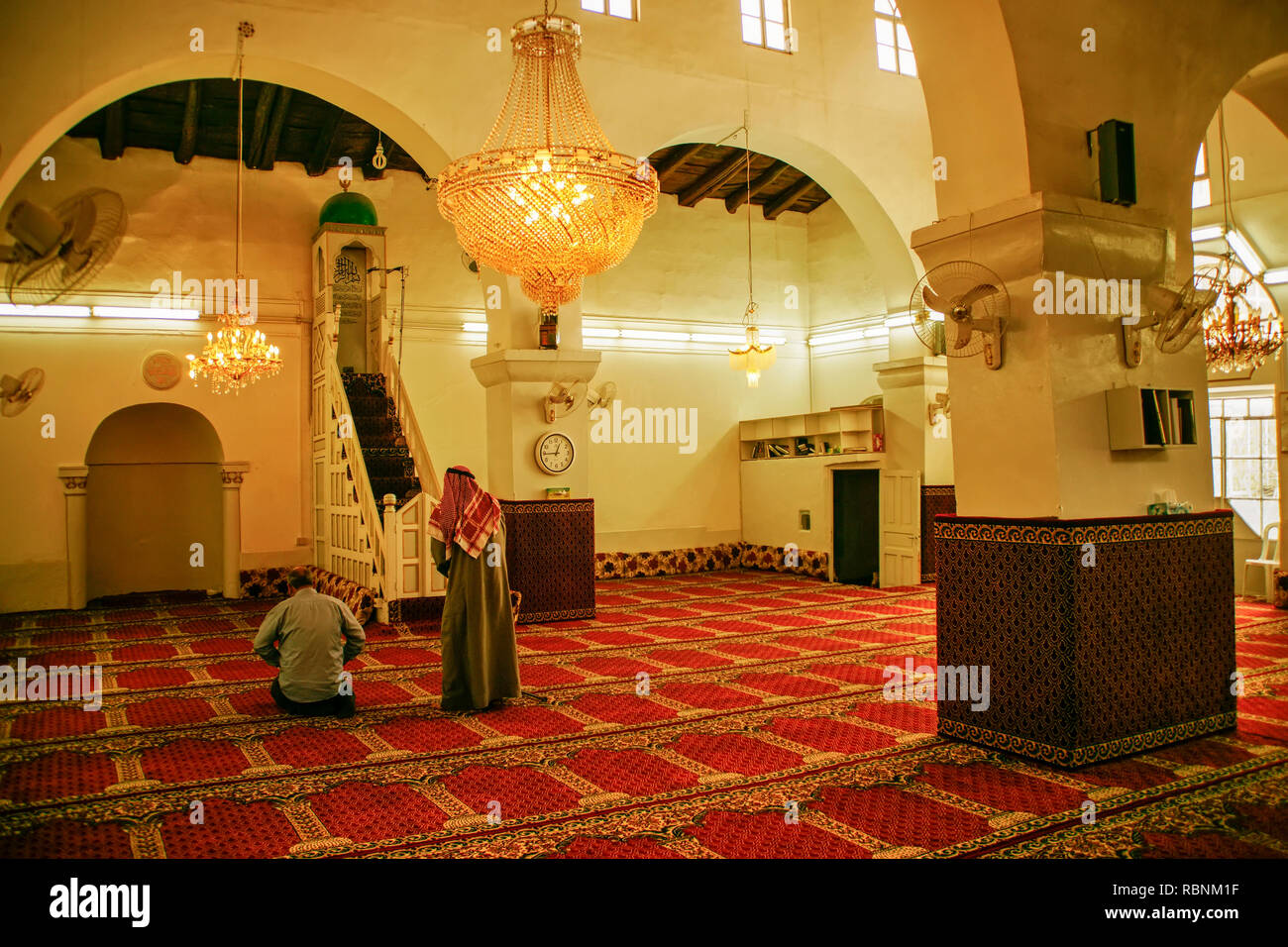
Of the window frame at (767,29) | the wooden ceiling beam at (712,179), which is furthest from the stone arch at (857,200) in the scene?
the wooden ceiling beam at (712,179)

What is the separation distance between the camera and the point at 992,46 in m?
→ 4.17

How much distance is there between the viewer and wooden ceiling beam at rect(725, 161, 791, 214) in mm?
11539

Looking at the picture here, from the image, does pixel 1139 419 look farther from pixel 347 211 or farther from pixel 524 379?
pixel 347 211

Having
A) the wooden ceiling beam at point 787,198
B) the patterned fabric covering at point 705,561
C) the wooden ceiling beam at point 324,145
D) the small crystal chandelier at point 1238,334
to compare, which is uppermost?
the wooden ceiling beam at point 787,198

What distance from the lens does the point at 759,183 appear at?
11930 millimetres

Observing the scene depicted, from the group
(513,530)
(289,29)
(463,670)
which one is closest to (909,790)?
(463,670)

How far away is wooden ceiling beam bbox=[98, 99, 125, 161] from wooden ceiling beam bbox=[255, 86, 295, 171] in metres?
1.27

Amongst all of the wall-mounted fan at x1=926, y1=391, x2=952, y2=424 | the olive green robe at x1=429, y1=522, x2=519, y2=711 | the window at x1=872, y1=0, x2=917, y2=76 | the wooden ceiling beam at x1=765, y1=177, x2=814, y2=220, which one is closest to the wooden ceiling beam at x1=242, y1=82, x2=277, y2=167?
the olive green robe at x1=429, y1=522, x2=519, y2=711

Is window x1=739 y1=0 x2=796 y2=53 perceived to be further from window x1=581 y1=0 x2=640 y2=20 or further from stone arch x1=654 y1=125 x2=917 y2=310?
window x1=581 y1=0 x2=640 y2=20

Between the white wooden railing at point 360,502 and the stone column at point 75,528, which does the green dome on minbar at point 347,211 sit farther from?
the stone column at point 75,528

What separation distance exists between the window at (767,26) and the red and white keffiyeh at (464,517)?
6.04 metres

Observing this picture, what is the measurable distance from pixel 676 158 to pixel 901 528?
5.02m

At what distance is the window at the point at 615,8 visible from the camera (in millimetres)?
8445

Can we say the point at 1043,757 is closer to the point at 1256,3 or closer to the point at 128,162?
the point at 1256,3
